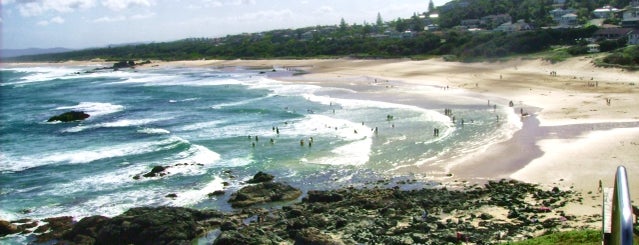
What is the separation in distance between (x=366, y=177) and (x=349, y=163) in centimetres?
317

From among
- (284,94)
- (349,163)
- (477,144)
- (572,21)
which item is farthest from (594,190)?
(572,21)

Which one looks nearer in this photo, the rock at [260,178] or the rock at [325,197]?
the rock at [325,197]

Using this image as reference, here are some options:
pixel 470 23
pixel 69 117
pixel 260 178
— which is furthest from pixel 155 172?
pixel 470 23

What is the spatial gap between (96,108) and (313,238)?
167 ft

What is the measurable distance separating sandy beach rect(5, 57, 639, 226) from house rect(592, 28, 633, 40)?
12.9m

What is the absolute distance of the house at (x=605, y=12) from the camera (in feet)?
313

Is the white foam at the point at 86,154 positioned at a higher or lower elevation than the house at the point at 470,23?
lower

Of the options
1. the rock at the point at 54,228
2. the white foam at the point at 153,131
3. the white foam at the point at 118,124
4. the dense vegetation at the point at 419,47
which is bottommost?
the rock at the point at 54,228

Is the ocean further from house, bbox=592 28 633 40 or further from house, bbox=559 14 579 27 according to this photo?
house, bbox=559 14 579 27

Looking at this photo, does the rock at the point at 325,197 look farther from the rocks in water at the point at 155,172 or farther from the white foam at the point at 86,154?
the white foam at the point at 86,154

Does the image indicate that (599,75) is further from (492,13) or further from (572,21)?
(492,13)

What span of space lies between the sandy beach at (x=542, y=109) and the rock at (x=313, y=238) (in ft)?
32.5

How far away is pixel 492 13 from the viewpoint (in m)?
130

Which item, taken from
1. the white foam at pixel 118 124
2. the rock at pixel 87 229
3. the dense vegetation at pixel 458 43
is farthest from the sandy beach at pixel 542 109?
the white foam at pixel 118 124
